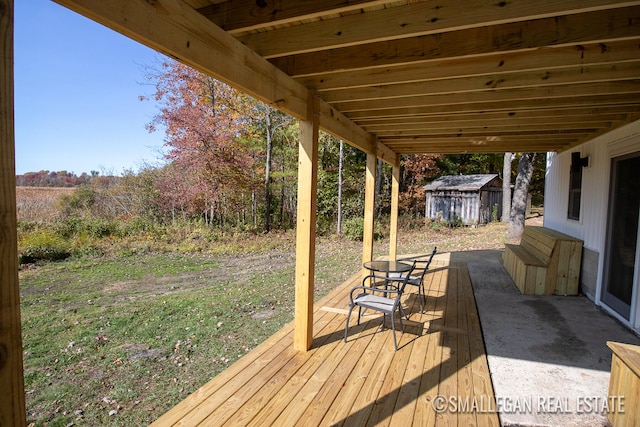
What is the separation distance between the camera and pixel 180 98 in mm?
11391

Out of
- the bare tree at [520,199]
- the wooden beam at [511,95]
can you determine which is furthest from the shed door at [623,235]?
the bare tree at [520,199]

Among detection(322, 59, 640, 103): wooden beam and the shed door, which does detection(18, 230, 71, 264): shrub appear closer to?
detection(322, 59, 640, 103): wooden beam

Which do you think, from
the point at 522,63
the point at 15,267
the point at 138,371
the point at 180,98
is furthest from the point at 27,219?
the point at 522,63

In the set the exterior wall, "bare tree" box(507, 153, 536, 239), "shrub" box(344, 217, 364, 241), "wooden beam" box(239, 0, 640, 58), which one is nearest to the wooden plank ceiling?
"wooden beam" box(239, 0, 640, 58)

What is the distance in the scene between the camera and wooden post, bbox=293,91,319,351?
3.02 m

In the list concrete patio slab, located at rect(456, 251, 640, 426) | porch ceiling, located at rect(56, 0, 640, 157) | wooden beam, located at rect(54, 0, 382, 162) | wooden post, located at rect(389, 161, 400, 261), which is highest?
porch ceiling, located at rect(56, 0, 640, 157)

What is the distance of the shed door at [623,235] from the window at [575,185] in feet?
3.16

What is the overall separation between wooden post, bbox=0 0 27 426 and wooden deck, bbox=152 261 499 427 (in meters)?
1.36

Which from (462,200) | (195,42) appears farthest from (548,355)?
(462,200)

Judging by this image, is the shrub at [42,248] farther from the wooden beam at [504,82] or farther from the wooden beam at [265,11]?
the wooden beam at [265,11]

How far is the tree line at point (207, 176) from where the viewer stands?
11172mm

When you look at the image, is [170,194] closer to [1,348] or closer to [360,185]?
[360,185]

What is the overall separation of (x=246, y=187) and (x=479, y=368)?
10.5m

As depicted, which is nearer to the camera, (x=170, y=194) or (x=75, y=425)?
(x=75, y=425)
